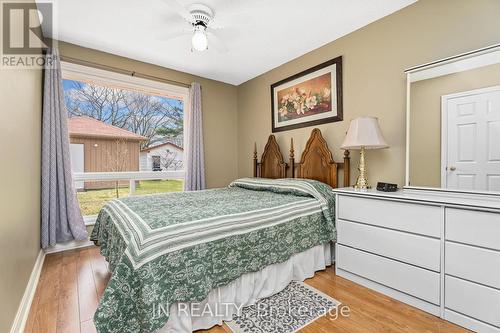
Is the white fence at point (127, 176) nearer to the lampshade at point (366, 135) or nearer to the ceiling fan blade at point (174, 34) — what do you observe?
the ceiling fan blade at point (174, 34)

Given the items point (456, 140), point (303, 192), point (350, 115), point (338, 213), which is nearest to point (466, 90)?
point (456, 140)

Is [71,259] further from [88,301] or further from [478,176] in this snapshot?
[478,176]

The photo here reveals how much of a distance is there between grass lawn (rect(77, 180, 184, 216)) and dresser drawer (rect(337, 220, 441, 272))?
2.59 metres

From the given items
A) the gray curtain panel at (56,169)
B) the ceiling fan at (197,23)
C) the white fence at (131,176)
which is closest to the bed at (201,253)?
the gray curtain panel at (56,169)

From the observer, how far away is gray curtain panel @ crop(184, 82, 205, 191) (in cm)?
367

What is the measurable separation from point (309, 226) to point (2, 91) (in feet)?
7.57

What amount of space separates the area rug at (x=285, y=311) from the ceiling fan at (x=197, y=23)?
2.31 meters

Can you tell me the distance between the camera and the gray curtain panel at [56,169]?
2578mm

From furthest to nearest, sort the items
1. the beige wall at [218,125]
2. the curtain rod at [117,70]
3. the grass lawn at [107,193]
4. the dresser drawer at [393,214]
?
1. the beige wall at [218,125]
2. the grass lawn at [107,193]
3. the curtain rod at [117,70]
4. the dresser drawer at [393,214]

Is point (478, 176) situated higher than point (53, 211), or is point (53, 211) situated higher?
point (478, 176)

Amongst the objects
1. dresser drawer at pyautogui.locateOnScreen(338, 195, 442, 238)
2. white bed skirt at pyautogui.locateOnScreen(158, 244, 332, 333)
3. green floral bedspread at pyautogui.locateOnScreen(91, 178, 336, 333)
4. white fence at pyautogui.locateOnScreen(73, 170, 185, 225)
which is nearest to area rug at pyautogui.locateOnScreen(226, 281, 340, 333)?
white bed skirt at pyautogui.locateOnScreen(158, 244, 332, 333)

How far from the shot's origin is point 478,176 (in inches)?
67.1

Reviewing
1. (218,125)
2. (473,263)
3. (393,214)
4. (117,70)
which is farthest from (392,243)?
(117,70)

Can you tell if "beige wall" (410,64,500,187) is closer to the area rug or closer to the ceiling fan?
the area rug
